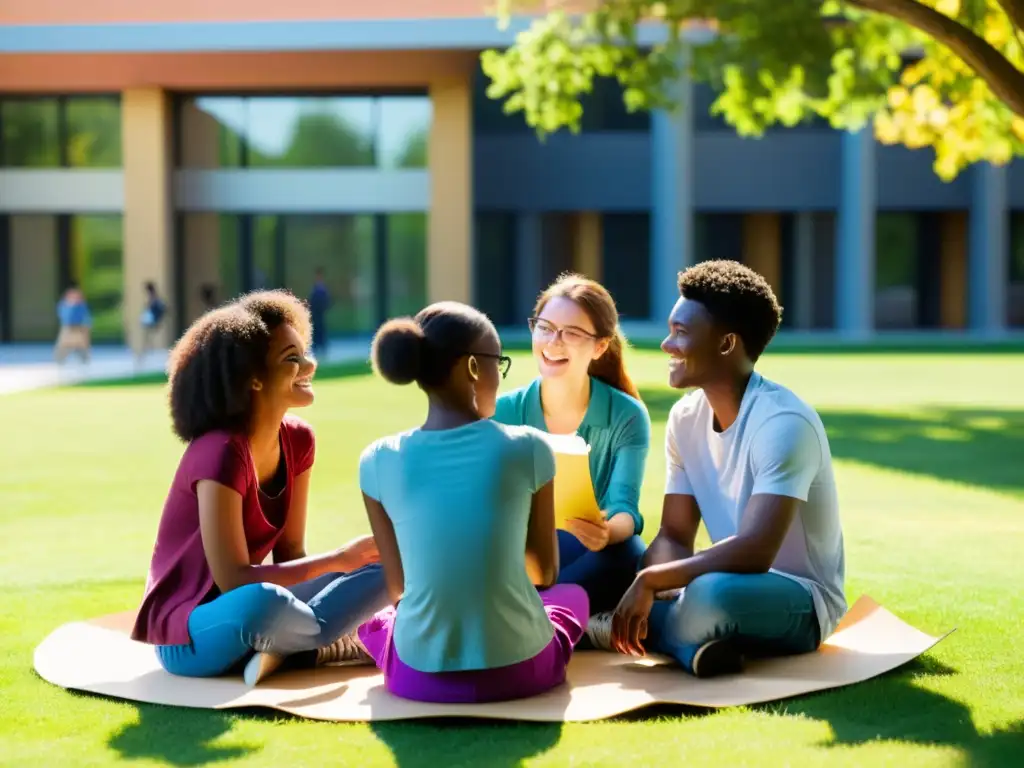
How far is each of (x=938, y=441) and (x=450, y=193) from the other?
1959cm

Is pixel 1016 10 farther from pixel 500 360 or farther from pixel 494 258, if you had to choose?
pixel 494 258

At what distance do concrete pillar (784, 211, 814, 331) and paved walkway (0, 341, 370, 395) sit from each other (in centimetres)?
1238

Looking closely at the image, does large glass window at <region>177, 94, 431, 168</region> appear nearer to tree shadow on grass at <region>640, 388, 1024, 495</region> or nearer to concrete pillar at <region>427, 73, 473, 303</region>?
concrete pillar at <region>427, 73, 473, 303</region>

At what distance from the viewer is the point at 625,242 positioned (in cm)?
3869

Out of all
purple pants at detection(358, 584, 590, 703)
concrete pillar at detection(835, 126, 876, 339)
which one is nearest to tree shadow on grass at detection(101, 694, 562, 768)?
purple pants at detection(358, 584, 590, 703)

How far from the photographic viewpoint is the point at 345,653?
5293 millimetres

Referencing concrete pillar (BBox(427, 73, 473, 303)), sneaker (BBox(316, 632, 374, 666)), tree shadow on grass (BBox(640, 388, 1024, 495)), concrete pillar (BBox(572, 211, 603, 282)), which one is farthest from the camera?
concrete pillar (BBox(572, 211, 603, 282))

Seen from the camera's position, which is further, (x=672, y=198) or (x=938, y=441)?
(x=672, y=198)

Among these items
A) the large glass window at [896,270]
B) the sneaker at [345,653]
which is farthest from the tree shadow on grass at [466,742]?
the large glass window at [896,270]

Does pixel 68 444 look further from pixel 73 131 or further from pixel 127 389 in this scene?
pixel 73 131

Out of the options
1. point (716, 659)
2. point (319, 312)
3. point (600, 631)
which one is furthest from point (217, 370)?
point (319, 312)

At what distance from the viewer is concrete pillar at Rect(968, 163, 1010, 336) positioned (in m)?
37.1

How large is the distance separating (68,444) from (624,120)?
26.2 meters

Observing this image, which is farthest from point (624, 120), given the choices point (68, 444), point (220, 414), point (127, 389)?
point (220, 414)
